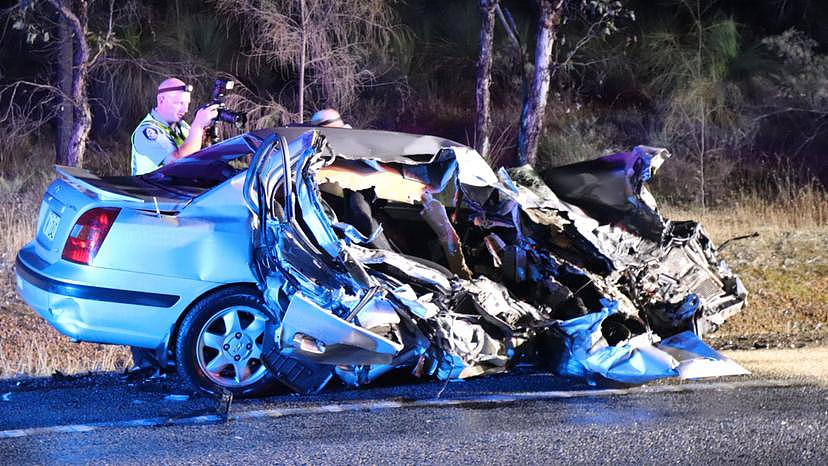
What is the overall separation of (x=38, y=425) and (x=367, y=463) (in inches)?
71.2

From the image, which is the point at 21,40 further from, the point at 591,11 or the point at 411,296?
the point at 411,296

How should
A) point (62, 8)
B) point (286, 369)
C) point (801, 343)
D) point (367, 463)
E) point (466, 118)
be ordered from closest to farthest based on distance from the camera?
point (367, 463) < point (286, 369) < point (801, 343) < point (62, 8) < point (466, 118)

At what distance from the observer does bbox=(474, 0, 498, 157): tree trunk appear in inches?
619

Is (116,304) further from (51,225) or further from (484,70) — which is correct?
(484,70)

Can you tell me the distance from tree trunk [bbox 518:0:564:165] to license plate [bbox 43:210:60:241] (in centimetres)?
895

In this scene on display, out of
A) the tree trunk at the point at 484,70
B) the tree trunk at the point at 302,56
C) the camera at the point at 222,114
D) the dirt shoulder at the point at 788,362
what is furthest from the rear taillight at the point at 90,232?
the tree trunk at the point at 484,70

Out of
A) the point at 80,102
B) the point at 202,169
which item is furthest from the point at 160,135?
the point at 80,102

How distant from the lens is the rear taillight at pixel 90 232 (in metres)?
6.19

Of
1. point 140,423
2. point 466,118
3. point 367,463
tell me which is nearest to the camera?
point 367,463

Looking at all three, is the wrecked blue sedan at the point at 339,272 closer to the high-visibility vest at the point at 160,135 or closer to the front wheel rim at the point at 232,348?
the front wheel rim at the point at 232,348

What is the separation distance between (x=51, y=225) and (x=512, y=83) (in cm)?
1509

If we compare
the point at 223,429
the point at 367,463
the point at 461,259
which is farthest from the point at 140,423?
the point at 461,259

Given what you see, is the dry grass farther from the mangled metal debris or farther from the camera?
the camera

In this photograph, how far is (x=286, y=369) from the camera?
241 inches
